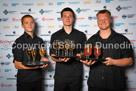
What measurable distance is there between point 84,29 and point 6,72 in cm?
196

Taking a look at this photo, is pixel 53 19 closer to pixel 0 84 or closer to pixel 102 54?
pixel 102 54

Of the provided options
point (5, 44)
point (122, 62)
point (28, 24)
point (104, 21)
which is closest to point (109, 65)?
point (122, 62)

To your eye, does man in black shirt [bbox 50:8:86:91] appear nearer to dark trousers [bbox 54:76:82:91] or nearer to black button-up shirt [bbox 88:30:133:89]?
dark trousers [bbox 54:76:82:91]

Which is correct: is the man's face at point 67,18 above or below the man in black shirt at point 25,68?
above

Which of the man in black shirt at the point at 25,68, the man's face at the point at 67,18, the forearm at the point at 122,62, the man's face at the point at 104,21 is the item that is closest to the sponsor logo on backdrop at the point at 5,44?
the man in black shirt at the point at 25,68

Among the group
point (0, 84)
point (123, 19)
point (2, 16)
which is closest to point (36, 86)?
point (0, 84)

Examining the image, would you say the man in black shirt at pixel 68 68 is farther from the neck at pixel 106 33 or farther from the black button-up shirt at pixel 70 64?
the neck at pixel 106 33

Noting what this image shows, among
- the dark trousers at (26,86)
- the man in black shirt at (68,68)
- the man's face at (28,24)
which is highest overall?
the man's face at (28,24)

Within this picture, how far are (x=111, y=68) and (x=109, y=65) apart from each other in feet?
0.16

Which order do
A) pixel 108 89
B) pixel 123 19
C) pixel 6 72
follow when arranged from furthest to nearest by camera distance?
pixel 6 72
pixel 123 19
pixel 108 89

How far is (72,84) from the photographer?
236cm

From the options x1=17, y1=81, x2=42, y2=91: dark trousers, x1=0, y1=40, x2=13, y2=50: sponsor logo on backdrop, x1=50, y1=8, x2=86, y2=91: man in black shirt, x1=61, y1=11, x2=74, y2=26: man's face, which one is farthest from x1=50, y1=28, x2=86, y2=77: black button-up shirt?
x1=0, y1=40, x2=13, y2=50: sponsor logo on backdrop

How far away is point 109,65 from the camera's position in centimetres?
206

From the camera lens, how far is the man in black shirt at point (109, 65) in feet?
6.61
